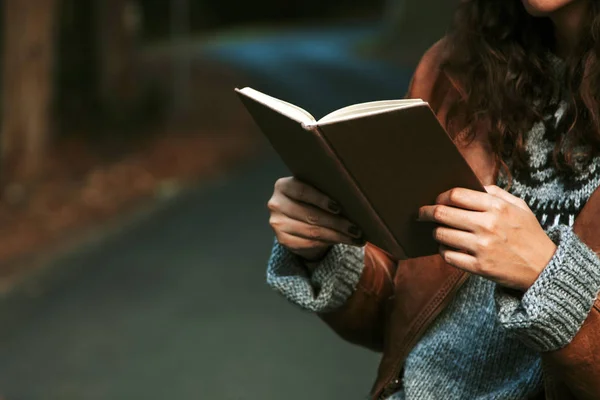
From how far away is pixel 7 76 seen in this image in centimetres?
1043

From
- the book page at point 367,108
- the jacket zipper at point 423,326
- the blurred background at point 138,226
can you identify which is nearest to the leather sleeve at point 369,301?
the jacket zipper at point 423,326

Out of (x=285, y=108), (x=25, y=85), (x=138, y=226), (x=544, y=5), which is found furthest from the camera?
(x=25, y=85)

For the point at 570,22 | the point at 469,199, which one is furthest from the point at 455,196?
the point at 570,22

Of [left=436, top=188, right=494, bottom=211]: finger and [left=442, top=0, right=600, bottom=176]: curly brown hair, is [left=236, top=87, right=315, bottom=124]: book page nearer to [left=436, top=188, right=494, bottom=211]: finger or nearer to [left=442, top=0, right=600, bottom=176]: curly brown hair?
[left=436, top=188, right=494, bottom=211]: finger

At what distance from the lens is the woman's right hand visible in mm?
2273

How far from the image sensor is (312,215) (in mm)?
2295

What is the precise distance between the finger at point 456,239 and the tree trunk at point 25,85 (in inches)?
344

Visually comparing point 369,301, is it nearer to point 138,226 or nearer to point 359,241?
point 359,241

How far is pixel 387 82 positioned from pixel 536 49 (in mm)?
16937

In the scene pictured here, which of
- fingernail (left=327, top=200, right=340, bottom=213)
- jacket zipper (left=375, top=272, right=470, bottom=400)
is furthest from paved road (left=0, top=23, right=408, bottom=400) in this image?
fingernail (left=327, top=200, right=340, bottom=213)

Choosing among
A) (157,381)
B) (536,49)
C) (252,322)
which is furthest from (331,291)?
(252,322)

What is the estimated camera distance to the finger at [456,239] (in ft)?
6.37

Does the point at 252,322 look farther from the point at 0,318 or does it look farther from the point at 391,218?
the point at 391,218

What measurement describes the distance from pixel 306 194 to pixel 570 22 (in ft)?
2.10
